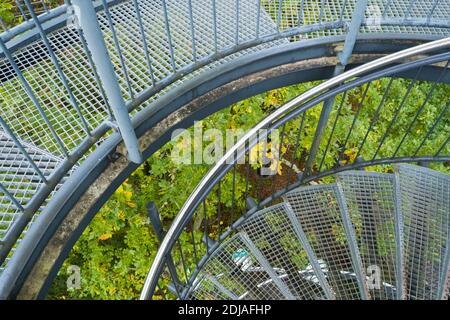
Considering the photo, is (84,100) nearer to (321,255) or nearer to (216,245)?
(216,245)

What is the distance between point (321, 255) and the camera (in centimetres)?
397

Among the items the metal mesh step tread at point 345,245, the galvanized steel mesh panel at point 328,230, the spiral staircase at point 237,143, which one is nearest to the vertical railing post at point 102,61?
the spiral staircase at point 237,143

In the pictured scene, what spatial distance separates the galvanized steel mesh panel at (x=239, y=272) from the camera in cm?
383

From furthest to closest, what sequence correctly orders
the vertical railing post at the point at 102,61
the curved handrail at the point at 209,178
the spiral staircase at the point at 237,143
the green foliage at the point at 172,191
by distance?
the green foliage at the point at 172,191
the spiral staircase at the point at 237,143
the curved handrail at the point at 209,178
the vertical railing post at the point at 102,61

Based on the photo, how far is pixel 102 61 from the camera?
1.97 metres

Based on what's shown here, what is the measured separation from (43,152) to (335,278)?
305 centimetres

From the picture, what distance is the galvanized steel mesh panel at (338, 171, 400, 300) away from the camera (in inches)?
148

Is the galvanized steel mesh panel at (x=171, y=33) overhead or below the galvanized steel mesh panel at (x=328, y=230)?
overhead

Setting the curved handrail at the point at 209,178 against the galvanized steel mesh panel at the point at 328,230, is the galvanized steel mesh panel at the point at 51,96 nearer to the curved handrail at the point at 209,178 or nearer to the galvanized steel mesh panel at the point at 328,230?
the curved handrail at the point at 209,178

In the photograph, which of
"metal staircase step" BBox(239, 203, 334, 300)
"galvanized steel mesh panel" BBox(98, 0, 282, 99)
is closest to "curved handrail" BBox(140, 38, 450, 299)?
"galvanized steel mesh panel" BBox(98, 0, 282, 99)

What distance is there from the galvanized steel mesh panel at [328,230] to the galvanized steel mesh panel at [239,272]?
0.55m

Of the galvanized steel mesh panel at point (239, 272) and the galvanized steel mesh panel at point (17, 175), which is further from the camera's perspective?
the galvanized steel mesh panel at point (239, 272)

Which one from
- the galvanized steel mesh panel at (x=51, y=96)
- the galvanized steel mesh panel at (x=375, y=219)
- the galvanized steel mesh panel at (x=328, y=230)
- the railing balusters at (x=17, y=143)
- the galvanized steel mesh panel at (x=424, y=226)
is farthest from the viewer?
the galvanized steel mesh panel at (x=328, y=230)
